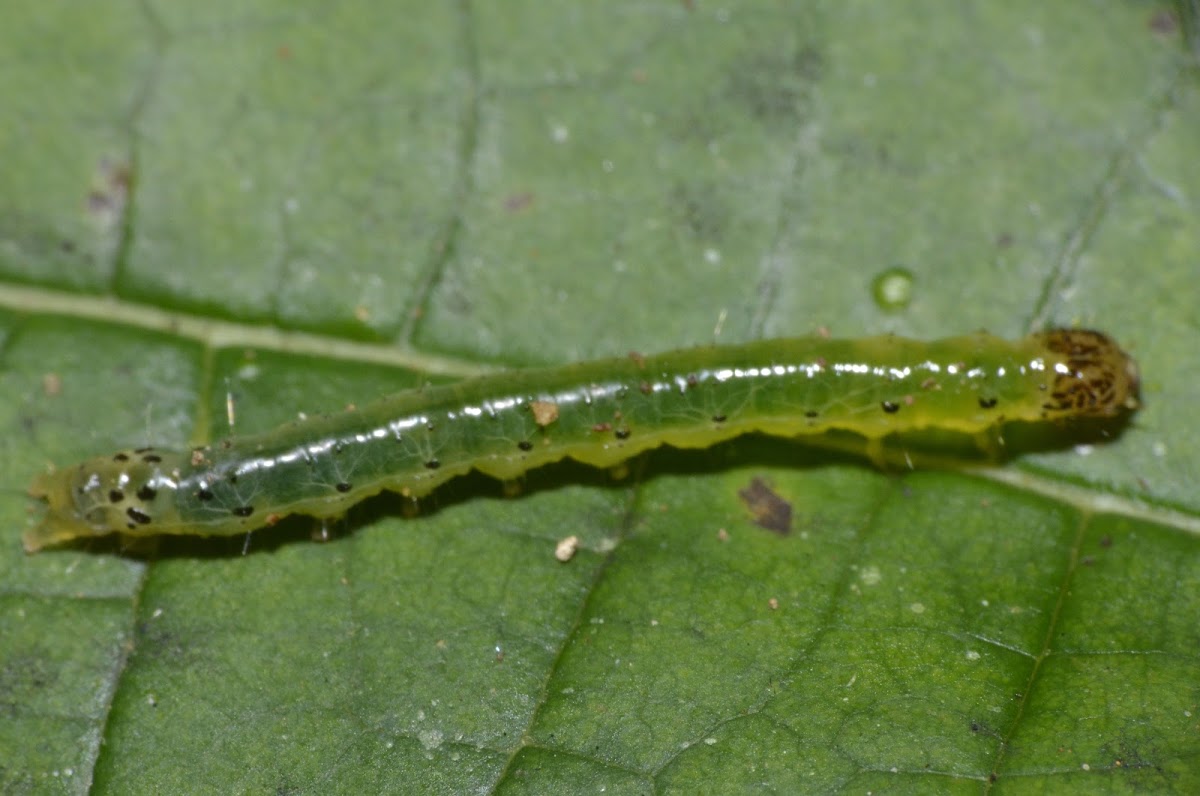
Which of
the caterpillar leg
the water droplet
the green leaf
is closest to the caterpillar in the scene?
the caterpillar leg

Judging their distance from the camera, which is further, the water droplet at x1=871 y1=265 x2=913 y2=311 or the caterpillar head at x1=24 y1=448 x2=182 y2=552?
the water droplet at x1=871 y1=265 x2=913 y2=311

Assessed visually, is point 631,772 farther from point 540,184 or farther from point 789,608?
point 540,184

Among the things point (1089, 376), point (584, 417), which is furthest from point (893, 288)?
point (584, 417)

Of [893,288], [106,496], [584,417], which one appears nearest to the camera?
[106,496]

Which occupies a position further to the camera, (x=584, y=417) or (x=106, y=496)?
(x=584, y=417)

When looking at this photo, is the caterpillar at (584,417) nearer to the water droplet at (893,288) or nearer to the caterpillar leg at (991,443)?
the caterpillar leg at (991,443)

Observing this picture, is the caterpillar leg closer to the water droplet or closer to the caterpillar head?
the water droplet

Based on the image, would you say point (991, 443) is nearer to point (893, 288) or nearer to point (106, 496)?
point (893, 288)
